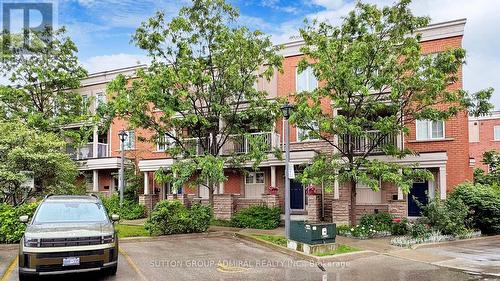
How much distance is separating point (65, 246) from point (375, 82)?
11.3m

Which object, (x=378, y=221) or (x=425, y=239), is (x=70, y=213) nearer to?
(x=425, y=239)

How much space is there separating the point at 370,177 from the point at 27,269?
38.9ft

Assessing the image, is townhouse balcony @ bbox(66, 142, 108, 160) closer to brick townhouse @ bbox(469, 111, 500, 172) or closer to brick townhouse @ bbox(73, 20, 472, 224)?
brick townhouse @ bbox(73, 20, 472, 224)

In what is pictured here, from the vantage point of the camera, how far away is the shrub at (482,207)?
51.4ft

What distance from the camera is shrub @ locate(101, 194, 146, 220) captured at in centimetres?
2228

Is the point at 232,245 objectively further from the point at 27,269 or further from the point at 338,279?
the point at 27,269

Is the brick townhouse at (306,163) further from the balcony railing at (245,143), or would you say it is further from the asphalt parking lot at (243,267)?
the asphalt parking lot at (243,267)

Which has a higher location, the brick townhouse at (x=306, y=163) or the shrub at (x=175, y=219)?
the brick townhouse at (x=306, y=163)

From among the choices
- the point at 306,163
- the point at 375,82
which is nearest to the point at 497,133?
the point at 306,163

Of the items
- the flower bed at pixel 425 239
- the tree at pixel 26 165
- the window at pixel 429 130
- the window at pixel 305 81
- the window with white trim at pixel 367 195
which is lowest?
the flower bed at pixel 425 239

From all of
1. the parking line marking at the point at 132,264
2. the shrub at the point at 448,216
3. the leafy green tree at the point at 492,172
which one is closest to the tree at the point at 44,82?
the parking line marking at the point at 132,264

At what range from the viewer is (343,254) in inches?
436

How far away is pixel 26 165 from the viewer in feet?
51.4

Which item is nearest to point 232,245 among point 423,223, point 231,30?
point 423,223
